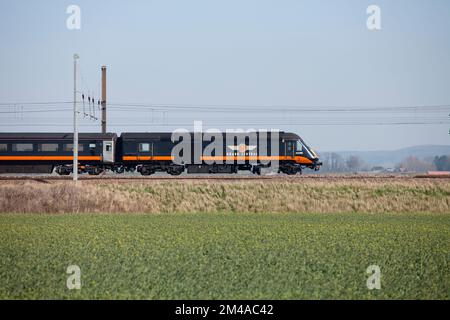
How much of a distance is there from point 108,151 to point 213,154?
7.54 metres

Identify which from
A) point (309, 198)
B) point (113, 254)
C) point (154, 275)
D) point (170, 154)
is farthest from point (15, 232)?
point (170, 154)

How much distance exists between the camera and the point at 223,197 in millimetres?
32875

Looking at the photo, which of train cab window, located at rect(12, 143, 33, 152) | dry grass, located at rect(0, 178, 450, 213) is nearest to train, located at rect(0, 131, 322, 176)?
train cab window, located at rect(12, 143, 33, 152)

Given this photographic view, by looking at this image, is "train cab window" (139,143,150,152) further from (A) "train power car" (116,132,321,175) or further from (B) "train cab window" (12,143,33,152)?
(B) "train cab window" (12,143,33,152)

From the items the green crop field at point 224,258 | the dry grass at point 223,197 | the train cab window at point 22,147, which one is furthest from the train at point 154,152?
the green crop field at point 224,258

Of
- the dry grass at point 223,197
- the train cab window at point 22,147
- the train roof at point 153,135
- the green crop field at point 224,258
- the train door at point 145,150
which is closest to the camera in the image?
the green crop field at point 224,258

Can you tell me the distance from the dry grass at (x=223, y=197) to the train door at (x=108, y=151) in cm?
1351

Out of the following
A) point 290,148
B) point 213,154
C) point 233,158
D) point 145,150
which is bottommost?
point 233,158

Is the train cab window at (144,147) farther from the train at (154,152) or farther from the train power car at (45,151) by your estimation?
the train power car at (45,151)

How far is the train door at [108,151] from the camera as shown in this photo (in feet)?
155

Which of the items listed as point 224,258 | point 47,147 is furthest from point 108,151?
point 224,258

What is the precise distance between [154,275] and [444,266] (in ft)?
21.2

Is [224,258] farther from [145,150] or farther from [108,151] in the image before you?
[108,151]
